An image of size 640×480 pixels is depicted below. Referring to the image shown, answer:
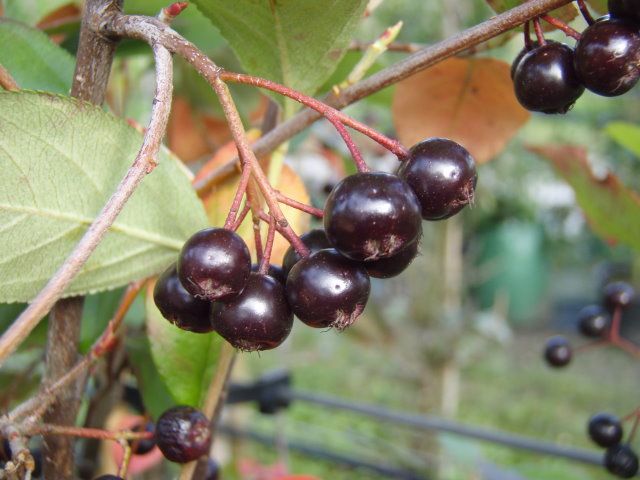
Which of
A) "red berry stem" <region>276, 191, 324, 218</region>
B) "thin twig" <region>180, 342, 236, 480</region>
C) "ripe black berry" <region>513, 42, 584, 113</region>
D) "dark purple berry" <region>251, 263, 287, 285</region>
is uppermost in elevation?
"ripe black berry" <region>513, 42, 584, 113</region>

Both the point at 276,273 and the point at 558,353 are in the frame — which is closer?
the point at 276,273

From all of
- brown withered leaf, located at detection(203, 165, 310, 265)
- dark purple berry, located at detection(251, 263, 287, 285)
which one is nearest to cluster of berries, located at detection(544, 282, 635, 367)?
brown withered leaf, located at detection(203, 165, 310, 265)

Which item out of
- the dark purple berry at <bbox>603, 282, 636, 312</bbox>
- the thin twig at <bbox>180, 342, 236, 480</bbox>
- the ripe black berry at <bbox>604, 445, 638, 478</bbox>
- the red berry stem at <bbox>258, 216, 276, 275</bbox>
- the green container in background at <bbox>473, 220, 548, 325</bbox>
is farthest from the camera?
the green container in background at <bbox>473, 220, 548, 325</bbox>

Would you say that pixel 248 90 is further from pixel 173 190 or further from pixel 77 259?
pixel 77 259

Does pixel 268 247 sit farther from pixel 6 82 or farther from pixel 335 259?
pixel 6 82

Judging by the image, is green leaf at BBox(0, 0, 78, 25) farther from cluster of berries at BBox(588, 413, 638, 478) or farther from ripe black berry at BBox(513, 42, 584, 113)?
cluster of berries at BBox(588, 413, 638, 478)

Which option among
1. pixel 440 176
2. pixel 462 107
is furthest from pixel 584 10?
pixel 462 107
